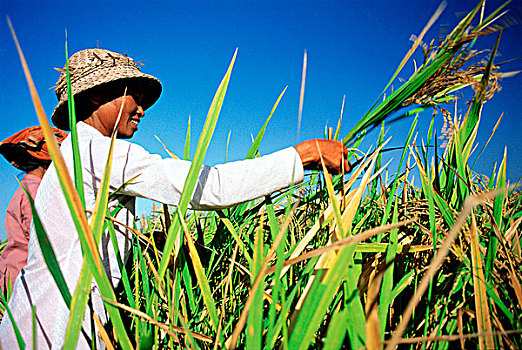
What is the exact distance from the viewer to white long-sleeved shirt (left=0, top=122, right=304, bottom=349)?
0.97m

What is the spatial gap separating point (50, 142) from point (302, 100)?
0.37 m

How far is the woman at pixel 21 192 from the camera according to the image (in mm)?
1981

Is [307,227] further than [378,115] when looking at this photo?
Yes

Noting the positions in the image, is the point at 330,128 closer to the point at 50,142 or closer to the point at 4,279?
the point at 50,142

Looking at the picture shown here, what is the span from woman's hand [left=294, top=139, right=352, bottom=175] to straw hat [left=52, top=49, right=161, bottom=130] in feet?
2.26

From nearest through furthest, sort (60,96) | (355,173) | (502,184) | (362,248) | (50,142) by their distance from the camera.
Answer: (50,142) → (362,248) → (355,173) → (502,184) → (60,96)

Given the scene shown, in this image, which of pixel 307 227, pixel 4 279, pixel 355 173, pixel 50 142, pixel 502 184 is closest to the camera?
pixel 50 142

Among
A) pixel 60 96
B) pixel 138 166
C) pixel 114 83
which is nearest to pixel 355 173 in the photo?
pixel 138 166

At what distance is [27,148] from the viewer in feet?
7.36

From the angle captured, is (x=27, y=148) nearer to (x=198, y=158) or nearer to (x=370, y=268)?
(x=198, y=158)

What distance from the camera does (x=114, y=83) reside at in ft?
4.13

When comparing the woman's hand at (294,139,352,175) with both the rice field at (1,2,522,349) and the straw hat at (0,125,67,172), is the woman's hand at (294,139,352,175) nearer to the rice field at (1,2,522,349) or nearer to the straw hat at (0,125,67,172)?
the rice field at (1,2,522,349)

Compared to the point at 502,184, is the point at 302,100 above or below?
above

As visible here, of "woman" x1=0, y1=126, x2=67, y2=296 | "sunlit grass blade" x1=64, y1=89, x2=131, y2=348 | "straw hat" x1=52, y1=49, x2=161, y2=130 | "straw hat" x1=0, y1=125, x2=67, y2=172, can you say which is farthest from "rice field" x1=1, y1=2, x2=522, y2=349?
"straw hat" x1=0, y1=125, x2=67, y2=172
